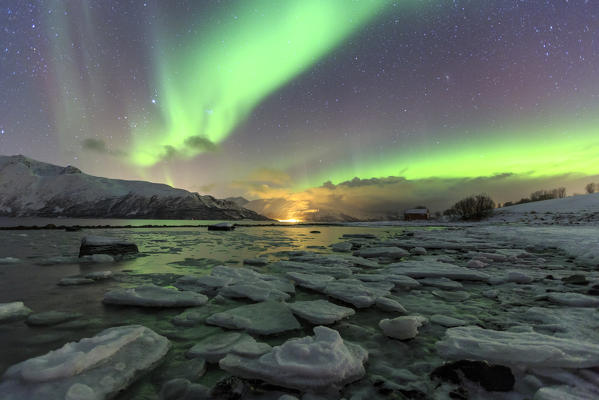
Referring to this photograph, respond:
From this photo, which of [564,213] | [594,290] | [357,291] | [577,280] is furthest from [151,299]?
[564,213]

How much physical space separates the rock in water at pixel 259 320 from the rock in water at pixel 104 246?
23.7ft

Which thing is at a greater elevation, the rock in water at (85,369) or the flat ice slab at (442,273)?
the rock in water at (85,369)

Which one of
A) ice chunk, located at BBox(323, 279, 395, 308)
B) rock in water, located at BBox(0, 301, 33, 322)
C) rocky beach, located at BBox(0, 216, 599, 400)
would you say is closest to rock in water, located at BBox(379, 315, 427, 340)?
rocky beach, located at BBox(0, 216, 599, 400)

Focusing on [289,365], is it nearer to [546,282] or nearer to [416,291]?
[416,291]

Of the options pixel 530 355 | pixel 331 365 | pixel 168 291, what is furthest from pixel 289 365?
pixel 168 291

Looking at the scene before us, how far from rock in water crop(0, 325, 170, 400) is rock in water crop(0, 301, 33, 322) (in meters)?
1.72

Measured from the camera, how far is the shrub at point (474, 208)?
198 feet

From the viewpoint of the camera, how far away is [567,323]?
2.67 metres

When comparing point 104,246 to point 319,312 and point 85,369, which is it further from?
point 319,312

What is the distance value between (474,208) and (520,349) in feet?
252

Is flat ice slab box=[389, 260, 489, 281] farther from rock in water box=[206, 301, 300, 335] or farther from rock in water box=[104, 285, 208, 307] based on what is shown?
rock in water box=[104, 285, 208, 307]

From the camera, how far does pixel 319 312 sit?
9.81 ft

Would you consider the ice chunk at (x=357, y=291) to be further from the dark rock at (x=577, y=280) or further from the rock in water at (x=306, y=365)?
the dark rock at (x=577, y=280)

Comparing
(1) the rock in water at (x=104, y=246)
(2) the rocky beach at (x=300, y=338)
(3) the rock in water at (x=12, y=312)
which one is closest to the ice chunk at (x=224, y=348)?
(2) the rocky beach at (x=300, y=338)
